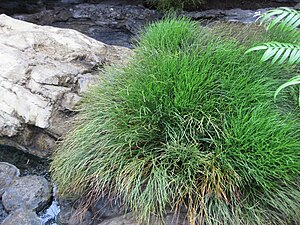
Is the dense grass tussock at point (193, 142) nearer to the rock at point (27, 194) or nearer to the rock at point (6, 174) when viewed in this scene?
the rock at point (27, 194)

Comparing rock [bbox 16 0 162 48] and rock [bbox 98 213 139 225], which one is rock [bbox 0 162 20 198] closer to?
rock [bbox 98 213 139 225]

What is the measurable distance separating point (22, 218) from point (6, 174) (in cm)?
47

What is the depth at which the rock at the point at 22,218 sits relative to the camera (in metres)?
2.14

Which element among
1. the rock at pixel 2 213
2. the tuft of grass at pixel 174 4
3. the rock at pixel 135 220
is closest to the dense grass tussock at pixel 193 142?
the rock at pixel 135 220

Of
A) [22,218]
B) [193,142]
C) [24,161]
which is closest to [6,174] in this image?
[24,161]

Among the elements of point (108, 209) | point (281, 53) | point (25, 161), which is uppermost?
point (281, 53)

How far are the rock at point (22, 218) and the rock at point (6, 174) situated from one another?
259 mm

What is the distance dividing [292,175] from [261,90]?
1.85ft

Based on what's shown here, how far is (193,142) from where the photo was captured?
6.68 ft

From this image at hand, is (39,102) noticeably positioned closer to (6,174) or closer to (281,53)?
(6,174)

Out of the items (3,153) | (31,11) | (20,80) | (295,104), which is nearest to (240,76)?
(295,104)

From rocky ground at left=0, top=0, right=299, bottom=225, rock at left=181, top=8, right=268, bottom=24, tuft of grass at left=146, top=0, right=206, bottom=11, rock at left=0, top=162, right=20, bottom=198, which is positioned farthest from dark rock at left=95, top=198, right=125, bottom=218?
tuft of grass at left=146, top=0, right=206, bottom=11

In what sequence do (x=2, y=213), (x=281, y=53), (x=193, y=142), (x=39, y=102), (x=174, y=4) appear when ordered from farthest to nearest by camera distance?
(x=174, y=4)
(x=39, y=102)
(x=2, y=213)
(x=193, y=142)
(x=281, y=53)

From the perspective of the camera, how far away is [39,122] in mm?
2641
